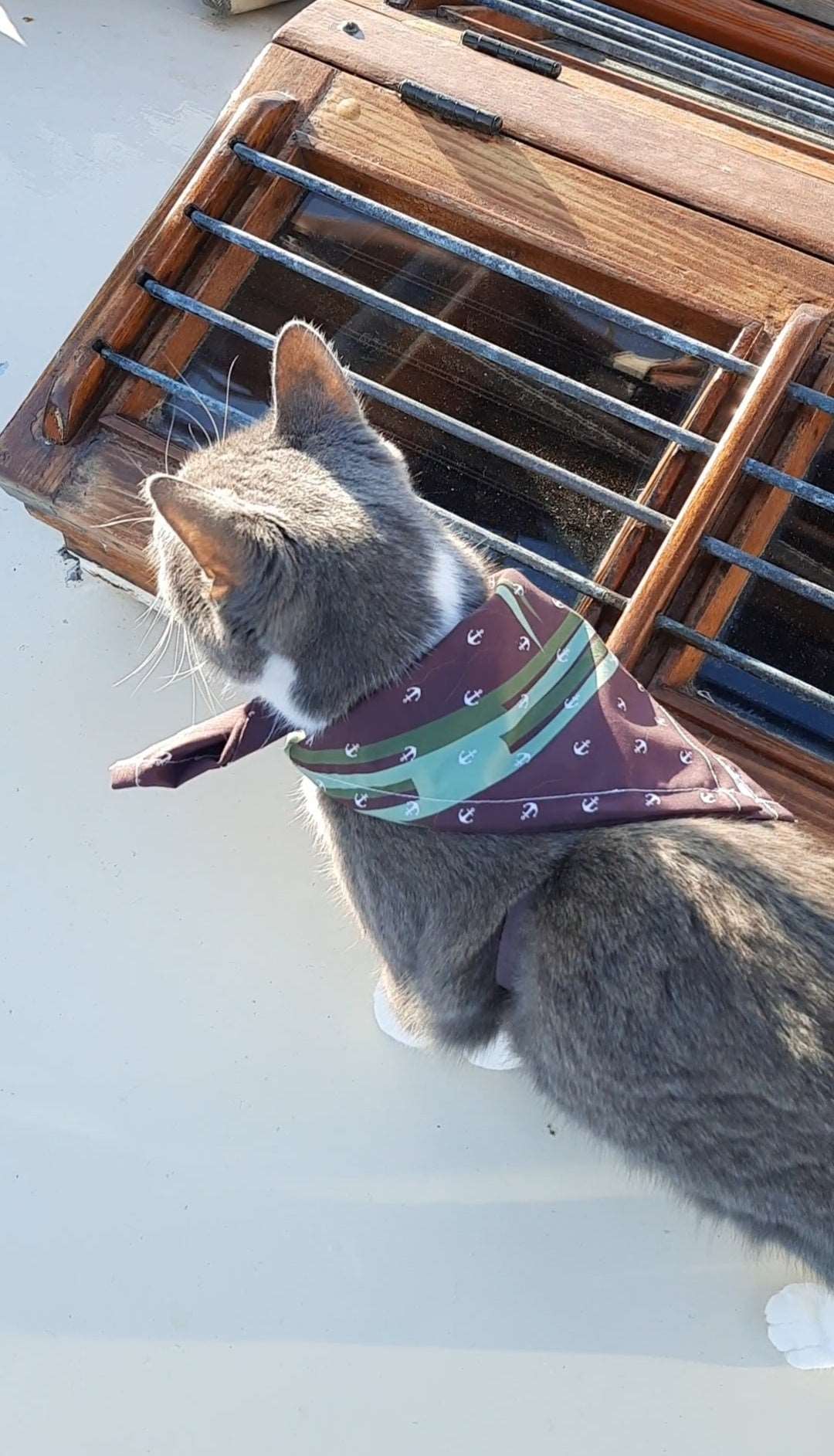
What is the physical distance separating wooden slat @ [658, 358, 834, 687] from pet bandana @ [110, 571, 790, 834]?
194 millimetres

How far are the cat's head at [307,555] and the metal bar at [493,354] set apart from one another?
0.21m

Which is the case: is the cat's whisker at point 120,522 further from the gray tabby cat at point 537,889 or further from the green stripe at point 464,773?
the green stripe at point 464,773

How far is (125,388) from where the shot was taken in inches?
51.4

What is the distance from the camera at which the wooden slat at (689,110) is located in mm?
1354

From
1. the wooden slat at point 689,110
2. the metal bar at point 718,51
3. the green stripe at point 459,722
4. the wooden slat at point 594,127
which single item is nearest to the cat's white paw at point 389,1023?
the green stripe at point 459,722

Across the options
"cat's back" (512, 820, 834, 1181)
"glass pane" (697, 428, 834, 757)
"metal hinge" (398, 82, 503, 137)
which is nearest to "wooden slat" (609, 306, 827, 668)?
"glass pane" (697, 428, 834, 757)

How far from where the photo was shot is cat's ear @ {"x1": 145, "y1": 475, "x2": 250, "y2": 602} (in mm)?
845

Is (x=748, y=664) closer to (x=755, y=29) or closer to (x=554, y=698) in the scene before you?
(x=554, y=698)

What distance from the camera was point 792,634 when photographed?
122 centimetres

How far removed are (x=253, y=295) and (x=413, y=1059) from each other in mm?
1009

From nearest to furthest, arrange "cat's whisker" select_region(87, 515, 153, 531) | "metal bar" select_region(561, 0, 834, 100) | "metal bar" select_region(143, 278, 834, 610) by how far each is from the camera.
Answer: "metal bar" select_region(143, 278, 834, 610)
"cat's whisker" select_region(87, 515, 153, 531)
"metal bar" select_region(561, 0, 834, 100)

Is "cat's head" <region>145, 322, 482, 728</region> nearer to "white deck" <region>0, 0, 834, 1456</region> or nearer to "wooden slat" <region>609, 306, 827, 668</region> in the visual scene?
"wooden slat" <region>609, 306, 827, 668</region>

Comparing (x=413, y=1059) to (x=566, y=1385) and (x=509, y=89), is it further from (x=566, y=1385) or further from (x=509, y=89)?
(x=509, y=89)

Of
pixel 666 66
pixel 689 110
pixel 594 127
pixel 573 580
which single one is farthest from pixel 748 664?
pixel 666 66
